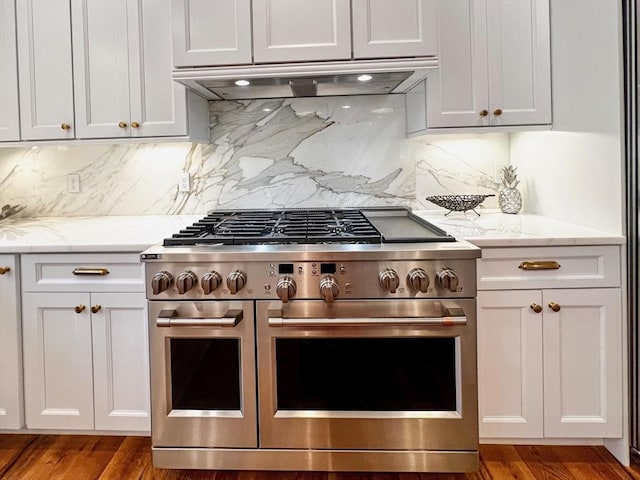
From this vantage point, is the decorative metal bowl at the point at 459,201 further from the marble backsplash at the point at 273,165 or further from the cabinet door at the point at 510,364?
the cabinet door at the point at 510,364

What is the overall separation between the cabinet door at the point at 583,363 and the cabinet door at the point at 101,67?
79.3 inches

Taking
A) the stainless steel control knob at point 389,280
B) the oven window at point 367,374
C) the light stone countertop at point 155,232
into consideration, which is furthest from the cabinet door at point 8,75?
the stainless steel control knob at point 389,280

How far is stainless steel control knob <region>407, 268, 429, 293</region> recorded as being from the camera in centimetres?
154

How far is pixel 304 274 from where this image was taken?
5.25 ft

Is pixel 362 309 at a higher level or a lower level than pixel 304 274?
lower

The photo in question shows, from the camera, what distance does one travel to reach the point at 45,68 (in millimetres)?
2271

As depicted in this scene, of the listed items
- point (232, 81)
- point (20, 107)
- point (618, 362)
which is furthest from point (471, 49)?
point (20, 107)

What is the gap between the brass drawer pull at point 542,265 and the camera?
1.78 meters

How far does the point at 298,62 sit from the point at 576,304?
144 centimetres

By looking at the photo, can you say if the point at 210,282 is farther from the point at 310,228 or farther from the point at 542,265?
the point at 542,265

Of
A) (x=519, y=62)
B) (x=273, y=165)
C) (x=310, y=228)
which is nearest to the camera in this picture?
(x=310, y=228)

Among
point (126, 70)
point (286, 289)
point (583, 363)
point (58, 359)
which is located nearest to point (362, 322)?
point (286, 289)

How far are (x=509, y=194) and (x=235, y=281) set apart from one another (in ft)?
5.00

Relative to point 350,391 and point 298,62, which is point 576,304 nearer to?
point 350,391
